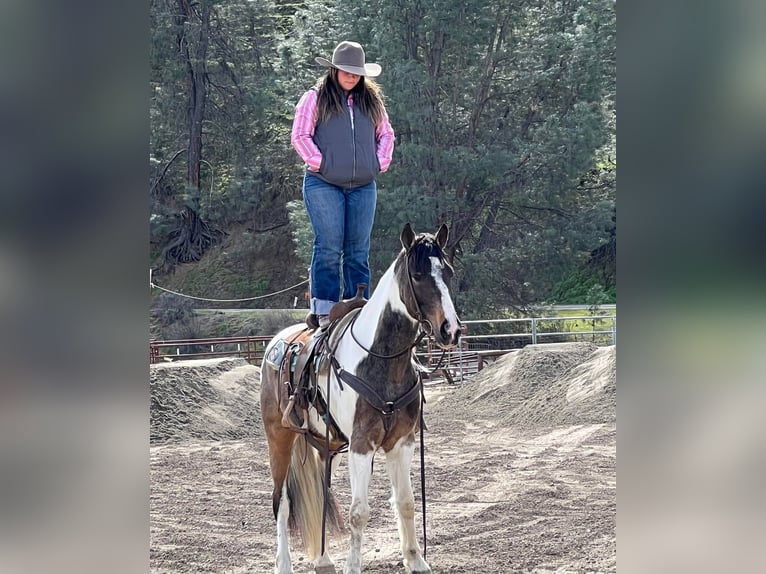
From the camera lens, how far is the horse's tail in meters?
5.24

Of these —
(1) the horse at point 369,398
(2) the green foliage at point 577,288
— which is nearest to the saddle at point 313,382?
(1) the horse at point 369,398

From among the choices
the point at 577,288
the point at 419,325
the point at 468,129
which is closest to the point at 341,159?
the point at 419,325

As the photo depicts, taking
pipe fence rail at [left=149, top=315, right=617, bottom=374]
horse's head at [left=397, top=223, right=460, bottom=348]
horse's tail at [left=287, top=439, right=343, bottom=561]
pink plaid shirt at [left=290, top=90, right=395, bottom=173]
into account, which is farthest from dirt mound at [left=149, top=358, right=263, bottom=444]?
horse's head at [left=397, top=223, right=460, bottom=348]

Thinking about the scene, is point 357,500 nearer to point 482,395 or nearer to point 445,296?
point 445,296

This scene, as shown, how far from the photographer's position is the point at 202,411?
12586 mm

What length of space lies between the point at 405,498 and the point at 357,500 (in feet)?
1.07

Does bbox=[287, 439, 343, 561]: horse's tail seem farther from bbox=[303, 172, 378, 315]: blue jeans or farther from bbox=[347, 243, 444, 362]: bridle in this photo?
bbox=[347, 243, 444, 362]: bridle

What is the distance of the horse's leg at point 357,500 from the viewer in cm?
445

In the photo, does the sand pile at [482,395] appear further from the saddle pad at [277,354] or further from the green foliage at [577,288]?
the green foliage at [577,288]

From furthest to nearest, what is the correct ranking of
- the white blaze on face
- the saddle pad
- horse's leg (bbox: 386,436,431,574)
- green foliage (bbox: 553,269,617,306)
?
green foliage (bbox: 553,269,617,306)
the saddle pad
horse's leg (bbox: 386,436,431,574)
the white blaze on face

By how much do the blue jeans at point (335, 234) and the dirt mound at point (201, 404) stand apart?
716 centimetres
